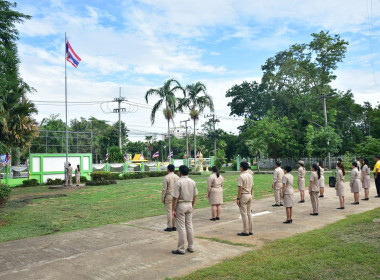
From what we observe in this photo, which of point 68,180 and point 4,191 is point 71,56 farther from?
point 4,191

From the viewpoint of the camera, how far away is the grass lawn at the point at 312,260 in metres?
4.60

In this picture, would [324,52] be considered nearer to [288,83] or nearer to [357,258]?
[288,83]

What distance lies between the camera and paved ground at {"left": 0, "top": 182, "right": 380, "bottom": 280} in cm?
521

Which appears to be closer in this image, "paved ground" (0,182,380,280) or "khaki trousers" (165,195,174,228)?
"paved ground" (0,182,380,280)

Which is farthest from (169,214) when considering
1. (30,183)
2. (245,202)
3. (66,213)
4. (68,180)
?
(30,183)

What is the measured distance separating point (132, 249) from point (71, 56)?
55.5ft

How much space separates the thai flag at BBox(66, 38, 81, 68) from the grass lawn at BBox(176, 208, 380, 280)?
17.9m

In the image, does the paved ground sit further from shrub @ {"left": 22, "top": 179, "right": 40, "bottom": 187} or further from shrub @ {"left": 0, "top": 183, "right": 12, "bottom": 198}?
shrub @ {"left": 22, "top": 179, "right": 40, "bottom": 187}

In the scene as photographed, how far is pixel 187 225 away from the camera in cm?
615

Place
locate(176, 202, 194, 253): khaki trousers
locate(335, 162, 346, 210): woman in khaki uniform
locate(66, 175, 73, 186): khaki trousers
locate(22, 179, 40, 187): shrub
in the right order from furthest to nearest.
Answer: locate(22, 179, 40, 187): shrub < locate(66, 175, 73, 186): khaki trousers < locate(335, 162, 346, 210): woman in khaki uniform < locate(176, 202, 194, 253): khaki trousers

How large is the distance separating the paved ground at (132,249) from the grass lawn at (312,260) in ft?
1.72

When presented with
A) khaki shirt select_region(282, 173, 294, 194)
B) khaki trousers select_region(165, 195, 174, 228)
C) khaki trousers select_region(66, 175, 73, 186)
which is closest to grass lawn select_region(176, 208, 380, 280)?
khaki shirt select_region(282, 173, 294, 194)

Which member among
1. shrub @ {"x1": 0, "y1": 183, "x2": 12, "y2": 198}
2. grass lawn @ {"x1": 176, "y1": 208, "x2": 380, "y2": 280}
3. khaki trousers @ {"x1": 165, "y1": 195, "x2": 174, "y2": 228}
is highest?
shrub @ {"x1": 0, "y1": 183, "x2": 12, "y2": 198}

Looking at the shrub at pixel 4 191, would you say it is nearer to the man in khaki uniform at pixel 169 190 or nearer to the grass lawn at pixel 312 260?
the man in khaki uniform at pixel 169 190
